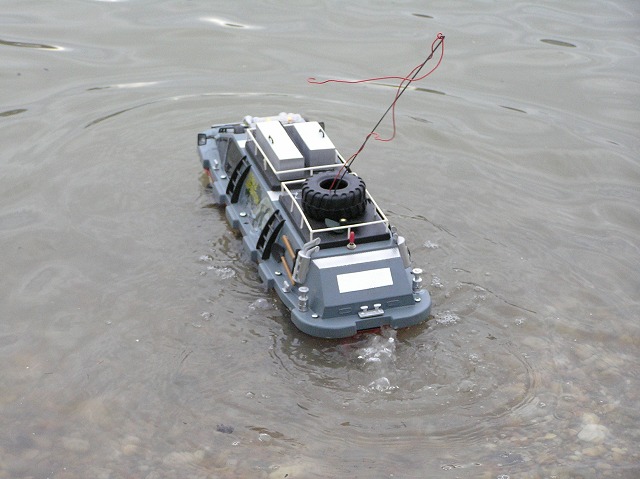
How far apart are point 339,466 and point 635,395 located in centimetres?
302

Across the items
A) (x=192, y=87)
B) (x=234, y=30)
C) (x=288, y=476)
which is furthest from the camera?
(x=234, y=30)

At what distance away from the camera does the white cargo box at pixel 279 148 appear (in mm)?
9555

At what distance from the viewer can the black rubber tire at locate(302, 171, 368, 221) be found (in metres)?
8.73

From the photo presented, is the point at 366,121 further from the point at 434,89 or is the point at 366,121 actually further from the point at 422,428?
the point at 422,428

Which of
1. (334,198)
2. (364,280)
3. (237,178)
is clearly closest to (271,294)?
(364,280)

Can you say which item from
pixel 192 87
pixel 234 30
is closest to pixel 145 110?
pixel 192 87

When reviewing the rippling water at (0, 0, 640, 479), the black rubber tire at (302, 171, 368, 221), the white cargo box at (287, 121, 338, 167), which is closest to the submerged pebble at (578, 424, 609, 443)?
the rippling water at (0, 0, 640, 479)

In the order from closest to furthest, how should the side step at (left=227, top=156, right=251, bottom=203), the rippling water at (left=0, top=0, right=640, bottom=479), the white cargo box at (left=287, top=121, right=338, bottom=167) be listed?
the rippling water at (left=0, top=0, right=640, bottom=479), the white cargo box at (left=287, top=121, right=338, bottom=167), the side step at (left=227, top=156, right=251, bottom=203)

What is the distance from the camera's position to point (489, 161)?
1227 cm

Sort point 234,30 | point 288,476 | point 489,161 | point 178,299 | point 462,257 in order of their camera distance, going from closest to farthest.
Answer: point 288,476, point 178,299, point 462,257, point 489,161, point 234,30

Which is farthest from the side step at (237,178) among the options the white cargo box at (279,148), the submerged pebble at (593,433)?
the submerged pebble at (593,433)

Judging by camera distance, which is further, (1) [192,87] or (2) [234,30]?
(2) [234,30]

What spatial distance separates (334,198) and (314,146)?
4.00 feet

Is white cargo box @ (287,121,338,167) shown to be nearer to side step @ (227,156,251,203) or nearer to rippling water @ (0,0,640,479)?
side step @ (227,156,251,203)
